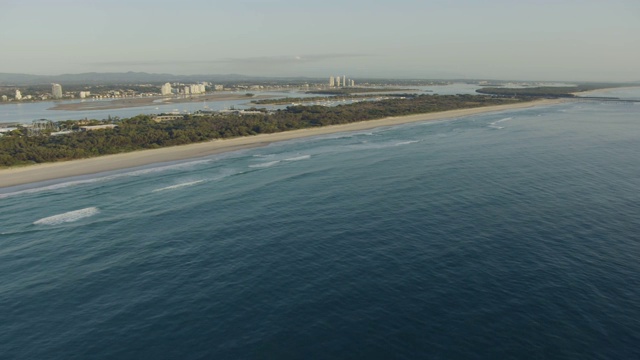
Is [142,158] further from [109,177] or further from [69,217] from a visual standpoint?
[69,217]

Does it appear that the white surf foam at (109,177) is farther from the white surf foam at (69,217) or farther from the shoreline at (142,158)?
the white surf foam at (69,217)

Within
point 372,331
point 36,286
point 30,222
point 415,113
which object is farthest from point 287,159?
point 415,113

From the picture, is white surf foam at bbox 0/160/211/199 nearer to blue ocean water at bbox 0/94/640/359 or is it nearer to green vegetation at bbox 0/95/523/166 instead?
blue ocean water at bbox 0/94/640/359

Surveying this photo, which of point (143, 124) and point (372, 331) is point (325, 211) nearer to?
point (372, 331)

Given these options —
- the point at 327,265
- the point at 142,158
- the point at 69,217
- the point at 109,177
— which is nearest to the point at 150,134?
the point at 142,158

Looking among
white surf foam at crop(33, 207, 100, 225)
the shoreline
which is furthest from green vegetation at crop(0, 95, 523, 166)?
white surf foam at crop(33, 207, 100, 225)

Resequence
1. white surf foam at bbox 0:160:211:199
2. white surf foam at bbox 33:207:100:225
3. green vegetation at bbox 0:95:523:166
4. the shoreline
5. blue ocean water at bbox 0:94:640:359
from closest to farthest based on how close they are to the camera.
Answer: blue ocean water at bbox 0:94:640:359
white surf foam at bbox 33:207:100:225
white surf foam at bbox 0:160:211:199
the shoreline
green vegetation at bbox 0:95:523:166
